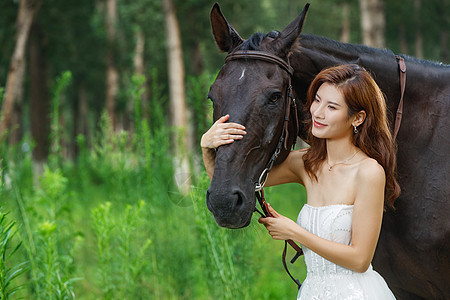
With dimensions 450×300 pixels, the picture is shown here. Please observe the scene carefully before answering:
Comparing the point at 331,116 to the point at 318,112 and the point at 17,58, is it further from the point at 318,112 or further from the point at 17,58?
the point at 17,58

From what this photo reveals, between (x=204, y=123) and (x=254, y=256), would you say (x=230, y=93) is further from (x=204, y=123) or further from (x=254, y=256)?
(x=254, y=256)

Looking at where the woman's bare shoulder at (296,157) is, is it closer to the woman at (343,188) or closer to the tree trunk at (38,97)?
the woman at (343,188)

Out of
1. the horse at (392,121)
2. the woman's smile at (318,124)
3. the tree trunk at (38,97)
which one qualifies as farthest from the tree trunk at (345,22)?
the woman's smile at (318,124)

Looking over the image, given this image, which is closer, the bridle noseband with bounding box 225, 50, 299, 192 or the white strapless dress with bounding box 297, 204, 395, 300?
the white strapless dress with bounding box 297, 204, 395, 300

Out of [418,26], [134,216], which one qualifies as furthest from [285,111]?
[418,26]

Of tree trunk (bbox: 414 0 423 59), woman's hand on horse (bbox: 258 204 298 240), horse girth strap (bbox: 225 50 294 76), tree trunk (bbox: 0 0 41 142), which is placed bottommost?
tree trunk (bbox: 414 0 423 59)

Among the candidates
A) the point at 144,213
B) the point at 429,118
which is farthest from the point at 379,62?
the point at 144,213

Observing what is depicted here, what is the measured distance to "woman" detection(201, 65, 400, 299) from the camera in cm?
182

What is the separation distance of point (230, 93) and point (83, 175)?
5014 mm

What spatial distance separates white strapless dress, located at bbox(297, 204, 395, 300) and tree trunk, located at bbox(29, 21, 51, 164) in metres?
11.9

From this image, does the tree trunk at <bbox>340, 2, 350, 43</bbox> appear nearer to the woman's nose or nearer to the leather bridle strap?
the leather bridle strap

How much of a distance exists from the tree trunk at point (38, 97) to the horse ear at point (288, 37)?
11.6m

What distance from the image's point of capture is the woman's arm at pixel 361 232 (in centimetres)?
180

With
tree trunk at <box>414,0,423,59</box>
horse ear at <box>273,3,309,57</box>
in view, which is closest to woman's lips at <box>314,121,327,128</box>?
horse ear at <box>273,3,309,57</box>
